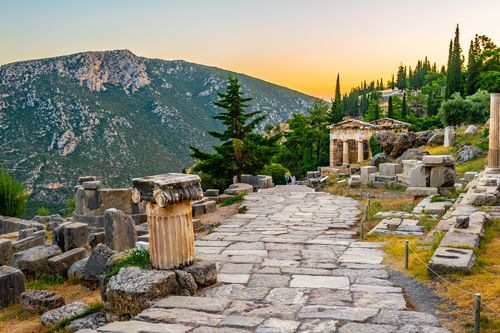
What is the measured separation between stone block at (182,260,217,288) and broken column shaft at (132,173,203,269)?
13 centimetres

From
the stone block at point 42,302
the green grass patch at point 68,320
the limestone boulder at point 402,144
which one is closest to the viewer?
the green grass patch at point 68,320

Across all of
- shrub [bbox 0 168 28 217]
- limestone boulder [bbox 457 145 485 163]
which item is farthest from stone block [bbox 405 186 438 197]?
shrub [bbox 0 168 28 217]

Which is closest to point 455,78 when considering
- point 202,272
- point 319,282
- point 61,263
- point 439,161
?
point 439,161

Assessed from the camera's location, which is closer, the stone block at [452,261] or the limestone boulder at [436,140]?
the stone block at [452,261]

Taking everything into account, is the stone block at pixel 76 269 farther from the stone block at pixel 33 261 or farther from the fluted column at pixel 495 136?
the fluted column at pixel 495 136

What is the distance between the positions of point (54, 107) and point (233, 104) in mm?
70328

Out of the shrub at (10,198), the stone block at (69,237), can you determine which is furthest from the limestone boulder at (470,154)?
the shrub at (10,198)

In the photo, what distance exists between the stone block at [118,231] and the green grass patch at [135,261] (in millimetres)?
3327

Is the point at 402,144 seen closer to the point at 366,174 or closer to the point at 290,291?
the point at 366,174

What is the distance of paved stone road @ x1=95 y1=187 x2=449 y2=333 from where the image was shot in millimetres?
4793

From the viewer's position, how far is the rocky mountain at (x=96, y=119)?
75.9 m

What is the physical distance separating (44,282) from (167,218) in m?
4.19

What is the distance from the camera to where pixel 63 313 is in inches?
246

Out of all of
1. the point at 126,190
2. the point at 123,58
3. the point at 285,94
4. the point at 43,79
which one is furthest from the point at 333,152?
the point at 285,94
